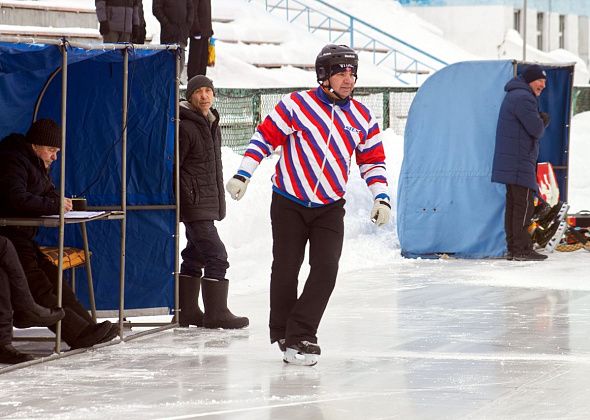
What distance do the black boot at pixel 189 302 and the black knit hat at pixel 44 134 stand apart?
73.9 inches

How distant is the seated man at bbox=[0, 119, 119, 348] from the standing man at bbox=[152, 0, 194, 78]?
27.6 feet

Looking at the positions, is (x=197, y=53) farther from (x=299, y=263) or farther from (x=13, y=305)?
(x=13, y=305)

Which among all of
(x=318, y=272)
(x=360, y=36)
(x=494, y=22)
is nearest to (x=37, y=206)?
(x=318, y=272)

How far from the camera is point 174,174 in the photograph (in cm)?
1080

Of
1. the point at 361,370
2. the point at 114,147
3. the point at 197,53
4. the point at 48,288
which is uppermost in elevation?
the point at 197,53

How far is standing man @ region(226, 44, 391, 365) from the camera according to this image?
30.0 feet

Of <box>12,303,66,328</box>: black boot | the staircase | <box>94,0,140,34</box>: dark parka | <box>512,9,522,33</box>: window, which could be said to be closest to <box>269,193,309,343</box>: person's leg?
<box>12,303,66,328</box>: black boot

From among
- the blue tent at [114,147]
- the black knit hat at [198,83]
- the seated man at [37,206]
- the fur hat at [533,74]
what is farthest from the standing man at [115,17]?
the seated man at [37,206]

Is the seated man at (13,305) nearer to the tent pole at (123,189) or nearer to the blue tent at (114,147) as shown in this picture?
the tent pole at (123,189)

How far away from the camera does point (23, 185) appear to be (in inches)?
371

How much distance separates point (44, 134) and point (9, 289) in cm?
108

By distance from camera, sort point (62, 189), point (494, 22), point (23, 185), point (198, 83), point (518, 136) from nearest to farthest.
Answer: point (62, 189) → point (23, 185) → point (198, 83) → point (518, 136) → point (494, 22)

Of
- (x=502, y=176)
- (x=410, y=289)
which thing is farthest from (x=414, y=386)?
(x=502, y=176)

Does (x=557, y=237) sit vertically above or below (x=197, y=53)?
below
